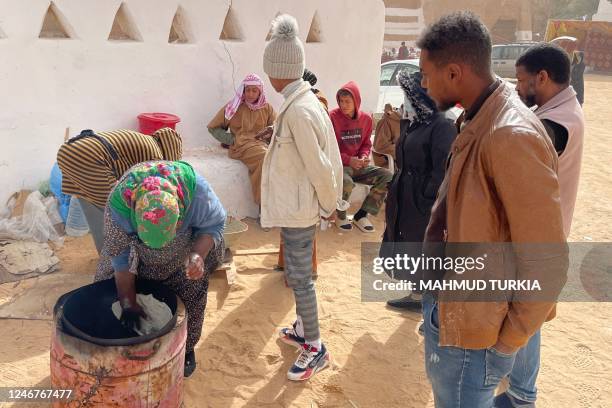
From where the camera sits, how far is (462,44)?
60.1 inches

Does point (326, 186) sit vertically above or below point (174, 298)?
above

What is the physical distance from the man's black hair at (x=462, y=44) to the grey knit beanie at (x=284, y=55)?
3.97ft

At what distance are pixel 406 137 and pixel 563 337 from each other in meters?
1.90

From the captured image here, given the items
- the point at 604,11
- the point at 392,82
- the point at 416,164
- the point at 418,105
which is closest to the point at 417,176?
the point at 416,164

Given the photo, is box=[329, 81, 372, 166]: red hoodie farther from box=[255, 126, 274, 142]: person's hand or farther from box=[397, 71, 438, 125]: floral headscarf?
box=[397, 71, 438, 125]: floral headscarf

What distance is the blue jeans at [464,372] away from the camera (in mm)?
1612

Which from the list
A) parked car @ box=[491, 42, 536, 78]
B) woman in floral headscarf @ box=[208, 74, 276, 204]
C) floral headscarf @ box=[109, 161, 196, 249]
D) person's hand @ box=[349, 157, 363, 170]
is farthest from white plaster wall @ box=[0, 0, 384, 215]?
parked car @ box=[491, 42, 536, 78]

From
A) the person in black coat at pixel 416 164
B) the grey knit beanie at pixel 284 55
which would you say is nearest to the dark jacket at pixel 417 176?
the person in black coat at pixel 416 164

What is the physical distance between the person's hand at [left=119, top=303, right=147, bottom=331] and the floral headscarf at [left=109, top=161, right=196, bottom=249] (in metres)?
0.38

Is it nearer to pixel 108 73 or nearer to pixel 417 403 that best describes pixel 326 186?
pixel 417 403

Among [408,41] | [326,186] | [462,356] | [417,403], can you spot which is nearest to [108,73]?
[326,186]

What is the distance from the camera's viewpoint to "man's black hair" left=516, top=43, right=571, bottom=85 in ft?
8.37

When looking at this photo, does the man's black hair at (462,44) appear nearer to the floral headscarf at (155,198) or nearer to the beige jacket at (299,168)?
the beige jacket at (299,168)

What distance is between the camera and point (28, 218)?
4.54 metres
